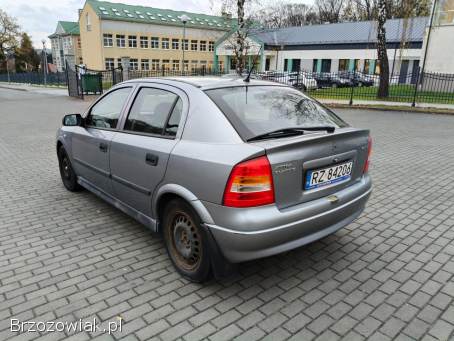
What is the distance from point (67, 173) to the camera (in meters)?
5.46

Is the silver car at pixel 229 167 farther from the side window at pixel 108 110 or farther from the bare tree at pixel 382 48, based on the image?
the bare tree at pixel 382 48

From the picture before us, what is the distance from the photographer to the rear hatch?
8.87 feet

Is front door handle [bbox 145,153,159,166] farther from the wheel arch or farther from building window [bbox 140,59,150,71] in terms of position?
building window [bbox 140,59,150,71]

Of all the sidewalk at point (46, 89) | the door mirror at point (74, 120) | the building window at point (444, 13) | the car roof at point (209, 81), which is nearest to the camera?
the car roof at point (209, 81)

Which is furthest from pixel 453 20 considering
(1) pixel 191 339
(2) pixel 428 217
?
(1) pixel 191 339

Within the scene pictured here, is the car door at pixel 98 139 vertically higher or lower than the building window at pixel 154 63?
lower

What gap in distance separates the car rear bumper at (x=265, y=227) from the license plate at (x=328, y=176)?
13 centimetres

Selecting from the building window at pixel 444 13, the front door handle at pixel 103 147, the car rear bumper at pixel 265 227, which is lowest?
the car rear bumper at pixel 265 227

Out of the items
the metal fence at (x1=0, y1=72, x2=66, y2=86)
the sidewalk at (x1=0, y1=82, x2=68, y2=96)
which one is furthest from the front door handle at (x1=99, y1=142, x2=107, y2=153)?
the metal fence at (x1=0, y1=72, x2=66, y2=86)

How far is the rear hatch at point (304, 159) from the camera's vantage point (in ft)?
8.87

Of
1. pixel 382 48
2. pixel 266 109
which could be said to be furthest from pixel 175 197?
pixel 382 48

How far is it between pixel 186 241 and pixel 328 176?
1299mm

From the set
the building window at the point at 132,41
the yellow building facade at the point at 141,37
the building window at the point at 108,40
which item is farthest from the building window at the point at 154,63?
the building window at the point at 108,40

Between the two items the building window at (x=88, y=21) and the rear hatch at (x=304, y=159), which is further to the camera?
the building window at (x=88, y=21)
